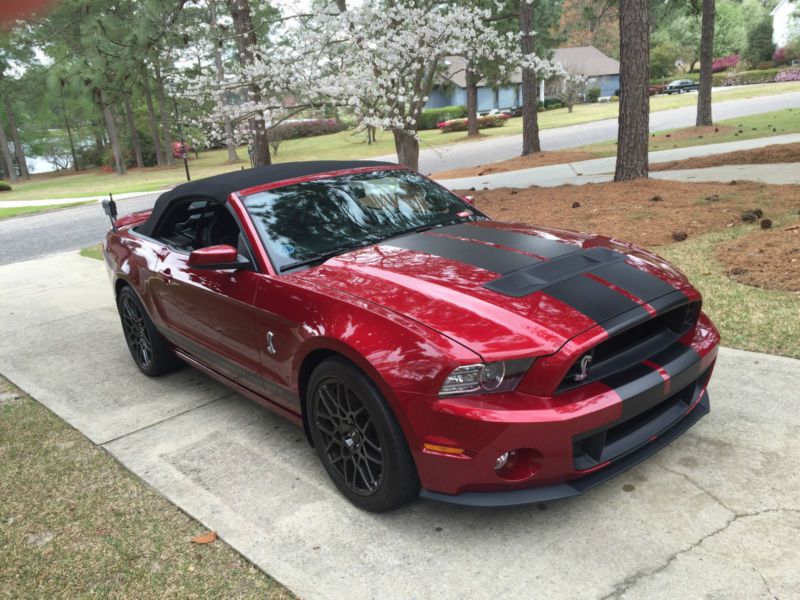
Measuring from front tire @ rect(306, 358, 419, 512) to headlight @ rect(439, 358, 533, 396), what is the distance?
35cm

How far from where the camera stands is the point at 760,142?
50.0ft

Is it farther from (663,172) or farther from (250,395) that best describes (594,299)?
(663,172)

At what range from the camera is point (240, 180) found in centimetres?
397

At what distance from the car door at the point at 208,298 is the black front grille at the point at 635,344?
1758 millimetres

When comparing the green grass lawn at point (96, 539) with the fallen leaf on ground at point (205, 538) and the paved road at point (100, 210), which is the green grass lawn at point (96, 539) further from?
the paved road at point (100, 210)

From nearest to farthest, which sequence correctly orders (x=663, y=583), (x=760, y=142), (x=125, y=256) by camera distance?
(x=663, y=583) → (x=125, y=256) → (x=760, y=142)

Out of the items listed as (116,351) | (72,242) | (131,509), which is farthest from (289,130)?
(131,509)

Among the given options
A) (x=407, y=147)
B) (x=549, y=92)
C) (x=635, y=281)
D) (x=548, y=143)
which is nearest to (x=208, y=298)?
(x=635, y=281)

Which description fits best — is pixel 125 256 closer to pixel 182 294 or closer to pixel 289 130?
pixel 182 294

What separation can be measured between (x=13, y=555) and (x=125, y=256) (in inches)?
99.7

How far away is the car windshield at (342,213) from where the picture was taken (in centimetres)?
358

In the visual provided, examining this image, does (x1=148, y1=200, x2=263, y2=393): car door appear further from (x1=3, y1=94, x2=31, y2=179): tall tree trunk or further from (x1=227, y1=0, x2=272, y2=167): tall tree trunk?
(x1=3, y1=94, x2=31, y2=179): tall tree trunk

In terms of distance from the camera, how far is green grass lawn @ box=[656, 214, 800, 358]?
4332 millimetres

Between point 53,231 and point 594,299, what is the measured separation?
16913 mm
